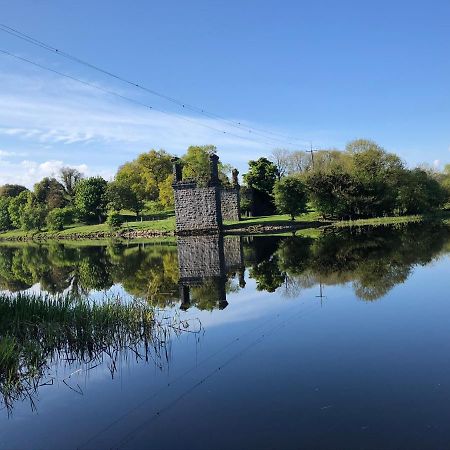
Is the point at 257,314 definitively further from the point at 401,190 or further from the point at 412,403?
the point at 401,190

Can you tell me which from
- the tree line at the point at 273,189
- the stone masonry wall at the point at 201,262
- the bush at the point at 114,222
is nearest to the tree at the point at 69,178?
the tree line at the point at 273,189

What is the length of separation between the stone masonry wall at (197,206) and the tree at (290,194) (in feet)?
21.1

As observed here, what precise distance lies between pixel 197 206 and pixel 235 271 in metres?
27.0

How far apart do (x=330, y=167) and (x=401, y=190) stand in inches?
306

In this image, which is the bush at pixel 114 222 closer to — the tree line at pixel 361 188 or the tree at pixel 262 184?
the tree at pixel 262 184

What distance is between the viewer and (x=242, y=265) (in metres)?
23.0

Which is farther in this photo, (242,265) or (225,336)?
(242,265)

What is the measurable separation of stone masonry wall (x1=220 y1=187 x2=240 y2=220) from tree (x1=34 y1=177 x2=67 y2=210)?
38.7 m

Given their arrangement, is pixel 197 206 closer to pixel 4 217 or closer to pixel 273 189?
pixel 273 189

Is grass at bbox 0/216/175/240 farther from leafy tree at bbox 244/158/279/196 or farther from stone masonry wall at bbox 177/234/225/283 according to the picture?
stone masonry wall at bbox 177/234/225/283

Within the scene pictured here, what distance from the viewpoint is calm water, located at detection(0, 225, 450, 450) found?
Result: 5840mm

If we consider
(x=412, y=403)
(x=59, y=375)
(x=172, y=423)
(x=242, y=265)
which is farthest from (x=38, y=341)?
(x=242, y=265)

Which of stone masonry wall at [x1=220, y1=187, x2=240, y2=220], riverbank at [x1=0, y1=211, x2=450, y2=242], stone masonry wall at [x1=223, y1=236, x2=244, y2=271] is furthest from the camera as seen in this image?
stone masonry wall at [x1=220, y1=187, x2=240, y2=220]

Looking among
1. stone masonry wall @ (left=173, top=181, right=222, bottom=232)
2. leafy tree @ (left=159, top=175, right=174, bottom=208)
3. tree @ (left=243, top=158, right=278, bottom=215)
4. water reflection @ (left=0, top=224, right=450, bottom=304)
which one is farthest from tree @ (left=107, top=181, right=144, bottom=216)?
water reflection @ (left=0, top=224, right=450, bottom=304)
